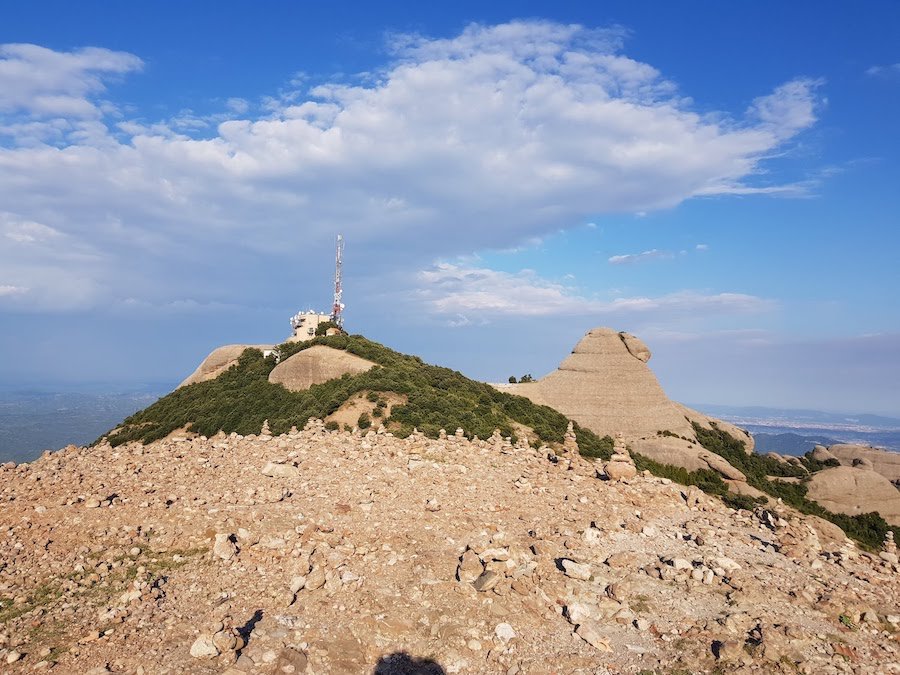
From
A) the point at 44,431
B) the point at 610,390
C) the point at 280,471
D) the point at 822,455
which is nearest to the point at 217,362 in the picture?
the point at 280,471

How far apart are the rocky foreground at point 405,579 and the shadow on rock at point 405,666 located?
0.13 feet

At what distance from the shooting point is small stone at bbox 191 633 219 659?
887 centimetres

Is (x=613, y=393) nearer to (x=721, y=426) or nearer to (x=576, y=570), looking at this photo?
(x=721, y=426)

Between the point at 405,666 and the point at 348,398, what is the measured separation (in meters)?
18.4

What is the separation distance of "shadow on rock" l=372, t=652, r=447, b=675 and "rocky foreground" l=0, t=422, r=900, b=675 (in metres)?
0.04

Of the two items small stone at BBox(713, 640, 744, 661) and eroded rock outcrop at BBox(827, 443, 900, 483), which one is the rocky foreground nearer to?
small stone at BBox(713, 640, 744, 661)

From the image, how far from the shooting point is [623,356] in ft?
122

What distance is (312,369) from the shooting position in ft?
103

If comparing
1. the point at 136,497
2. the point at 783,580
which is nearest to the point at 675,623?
the point at 783,580

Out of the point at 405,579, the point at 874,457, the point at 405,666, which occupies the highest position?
the point at 874,457

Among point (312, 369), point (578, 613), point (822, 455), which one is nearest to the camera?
point (578, 613)

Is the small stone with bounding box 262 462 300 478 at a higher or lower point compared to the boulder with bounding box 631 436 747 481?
higher

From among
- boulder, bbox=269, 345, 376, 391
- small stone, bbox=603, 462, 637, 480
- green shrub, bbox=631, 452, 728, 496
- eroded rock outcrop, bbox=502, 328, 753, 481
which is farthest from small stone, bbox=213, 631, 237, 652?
eroded rock outcrop, bbox=502, 328, 753, 481

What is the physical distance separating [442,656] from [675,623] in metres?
4.82
